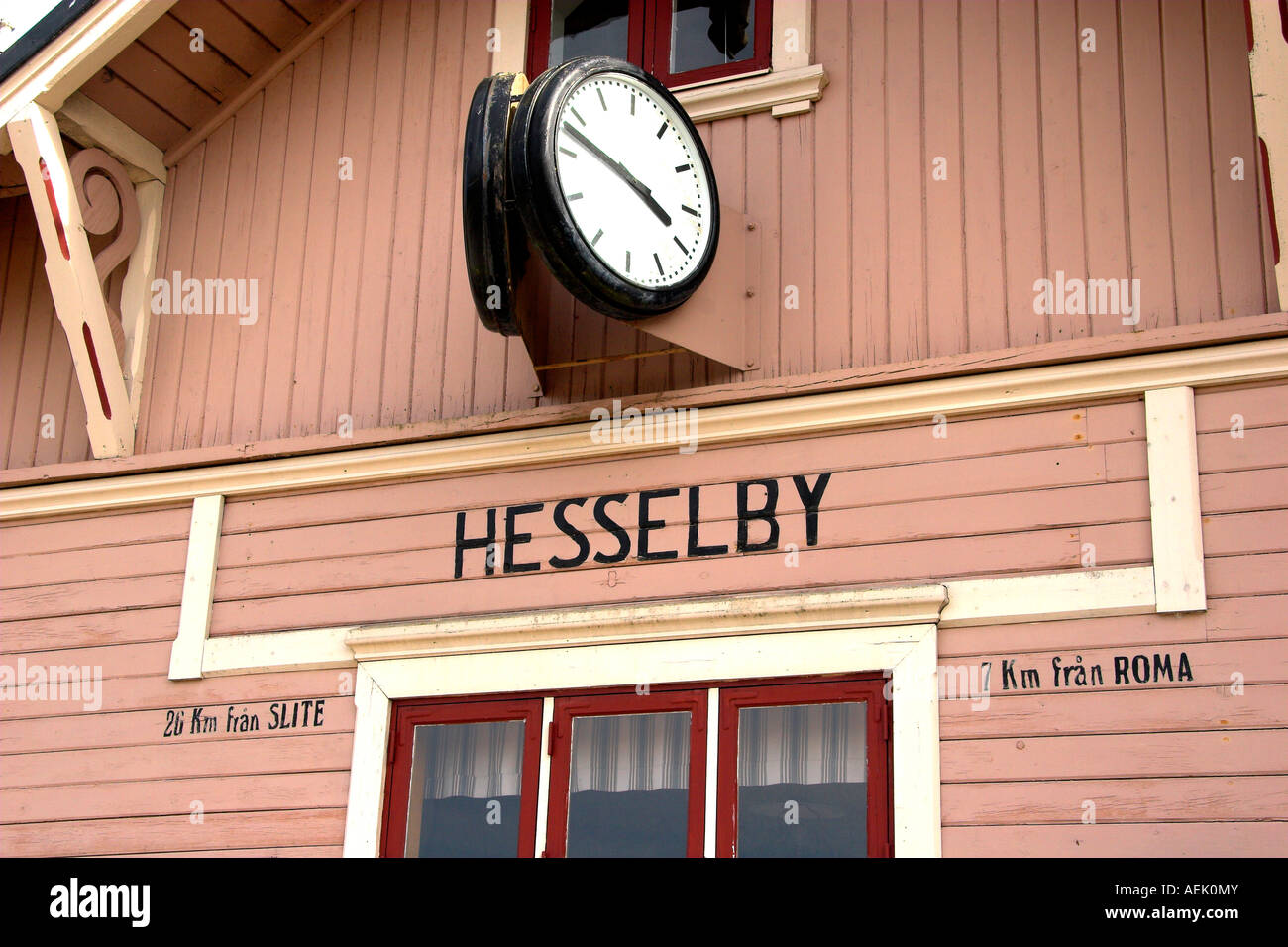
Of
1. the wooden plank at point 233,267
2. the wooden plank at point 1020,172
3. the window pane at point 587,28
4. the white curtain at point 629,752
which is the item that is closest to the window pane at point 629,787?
the white curtain at point 629,752

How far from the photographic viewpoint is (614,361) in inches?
315

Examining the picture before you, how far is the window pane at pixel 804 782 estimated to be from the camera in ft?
22.7

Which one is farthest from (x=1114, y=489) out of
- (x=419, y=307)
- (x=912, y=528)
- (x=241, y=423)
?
(x=241, y=423)

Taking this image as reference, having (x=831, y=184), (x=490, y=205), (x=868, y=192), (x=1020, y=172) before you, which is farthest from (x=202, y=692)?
(x=1020, y=172)

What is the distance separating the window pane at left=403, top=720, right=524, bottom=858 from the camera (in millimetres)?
7484

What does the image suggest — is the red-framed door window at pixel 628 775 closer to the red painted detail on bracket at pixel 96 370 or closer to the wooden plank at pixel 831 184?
the wooden plank at pixel 831 184

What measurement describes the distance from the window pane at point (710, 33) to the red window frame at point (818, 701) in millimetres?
3171

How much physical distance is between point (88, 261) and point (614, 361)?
274cm

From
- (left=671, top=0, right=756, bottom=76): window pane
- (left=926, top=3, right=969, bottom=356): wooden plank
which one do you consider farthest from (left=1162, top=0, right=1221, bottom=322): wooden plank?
(left=671, top=0, right=756, bottom=76): window pane

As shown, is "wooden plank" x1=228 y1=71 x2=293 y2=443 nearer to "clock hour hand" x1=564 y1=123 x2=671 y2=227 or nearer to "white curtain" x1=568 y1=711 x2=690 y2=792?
"clock hour hand" x1=564 y1=123 x2=671 y2=227

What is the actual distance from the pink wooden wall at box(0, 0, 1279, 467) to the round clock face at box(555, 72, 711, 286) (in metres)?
0.51

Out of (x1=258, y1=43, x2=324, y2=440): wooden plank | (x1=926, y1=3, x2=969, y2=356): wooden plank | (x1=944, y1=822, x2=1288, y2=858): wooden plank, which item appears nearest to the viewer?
(x1=944, y1=822, x2=1288, y2=858): wooden plank

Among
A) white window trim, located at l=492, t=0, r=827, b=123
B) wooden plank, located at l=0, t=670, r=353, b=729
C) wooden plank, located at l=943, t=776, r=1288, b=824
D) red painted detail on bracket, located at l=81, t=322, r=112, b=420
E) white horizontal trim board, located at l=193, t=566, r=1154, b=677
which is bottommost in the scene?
wooden plank, located at l=943, t=776, r=1288, b=824
